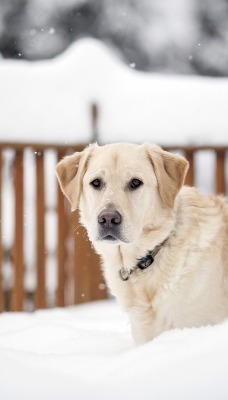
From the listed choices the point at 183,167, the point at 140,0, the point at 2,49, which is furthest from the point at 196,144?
the point at 140,0

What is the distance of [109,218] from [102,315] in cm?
243

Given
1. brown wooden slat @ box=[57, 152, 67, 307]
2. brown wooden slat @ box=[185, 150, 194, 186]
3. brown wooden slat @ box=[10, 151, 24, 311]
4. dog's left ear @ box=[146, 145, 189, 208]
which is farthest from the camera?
brown wooden slat @ box=[185, 150, 194, 186]

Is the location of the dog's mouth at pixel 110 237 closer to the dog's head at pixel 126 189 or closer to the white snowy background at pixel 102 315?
the dog's head at pixel 126 189

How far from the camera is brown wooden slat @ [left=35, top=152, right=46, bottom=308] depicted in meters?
5.17

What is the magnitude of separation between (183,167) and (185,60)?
10521mm

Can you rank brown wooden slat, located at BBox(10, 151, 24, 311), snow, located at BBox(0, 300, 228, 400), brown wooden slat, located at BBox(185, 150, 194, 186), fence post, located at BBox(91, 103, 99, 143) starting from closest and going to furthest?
1. snow, located at BBox(0, 300, 228, 400)
2. brown wooden slat, located at BBox(10, 151, 24, 311)
3. brown wooden slat, located at BBox(185, 150, 194, 186)
4. fence post, located at BBox(91, 103, 99, 143)

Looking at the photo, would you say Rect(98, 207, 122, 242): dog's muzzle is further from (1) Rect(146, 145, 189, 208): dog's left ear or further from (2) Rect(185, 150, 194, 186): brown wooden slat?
(2) Rect(185, 150, 194, 186): brown wooden slat

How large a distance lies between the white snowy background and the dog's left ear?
2.61 feet

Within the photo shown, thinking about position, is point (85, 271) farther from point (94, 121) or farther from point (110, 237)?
point (110, 237)

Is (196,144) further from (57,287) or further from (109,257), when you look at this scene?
(109,257)

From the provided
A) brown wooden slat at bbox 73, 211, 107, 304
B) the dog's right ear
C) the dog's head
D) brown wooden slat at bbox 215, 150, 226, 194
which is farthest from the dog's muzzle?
brown wooden slat at bbox 215, 150, 226, 194

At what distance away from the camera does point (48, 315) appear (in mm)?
4902

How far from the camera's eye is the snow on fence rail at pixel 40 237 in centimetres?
512

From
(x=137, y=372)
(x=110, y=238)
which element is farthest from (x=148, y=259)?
(x=137, y=372)
